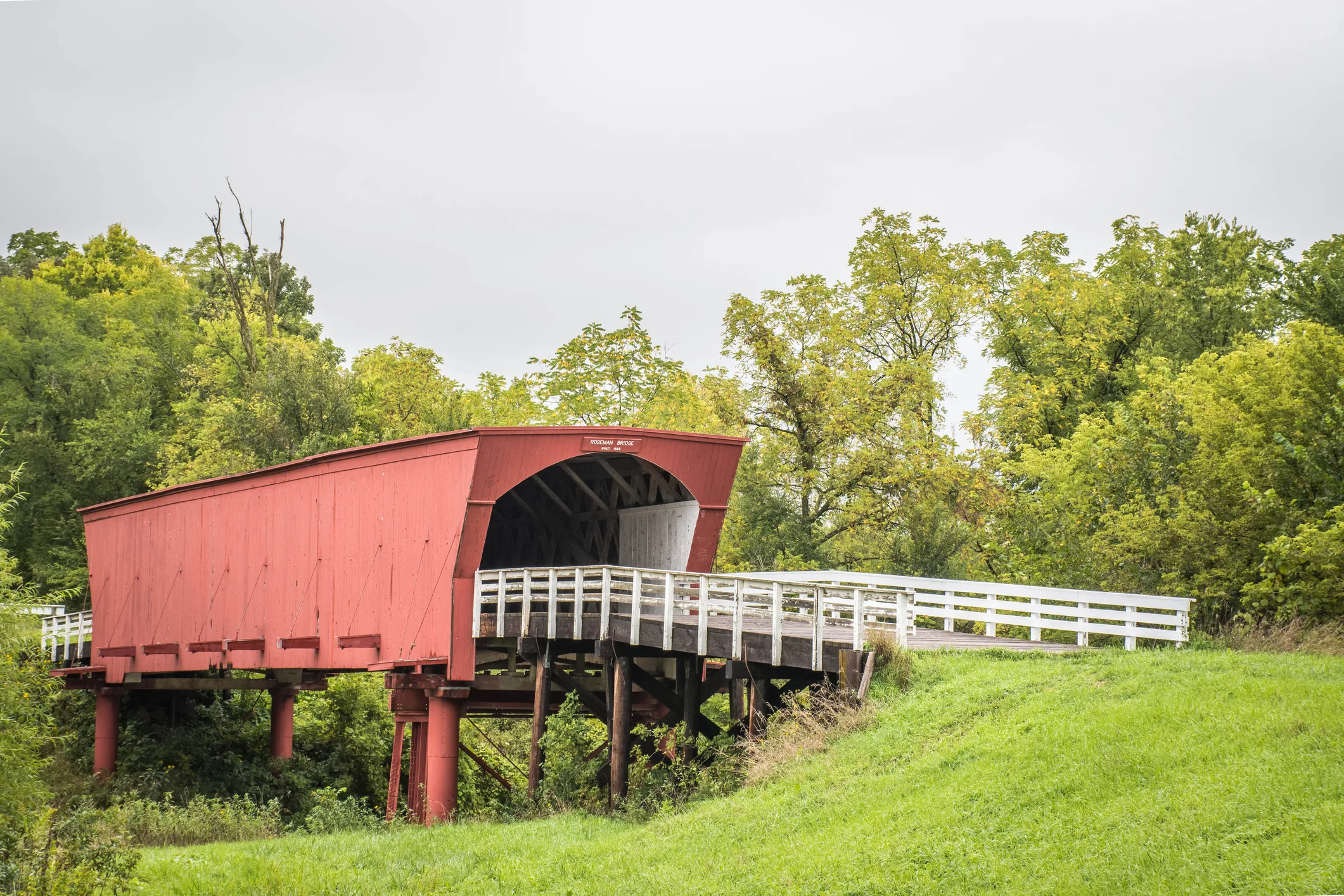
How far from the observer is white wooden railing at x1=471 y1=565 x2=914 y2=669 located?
1698 centimetres

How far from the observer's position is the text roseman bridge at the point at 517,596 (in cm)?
1862

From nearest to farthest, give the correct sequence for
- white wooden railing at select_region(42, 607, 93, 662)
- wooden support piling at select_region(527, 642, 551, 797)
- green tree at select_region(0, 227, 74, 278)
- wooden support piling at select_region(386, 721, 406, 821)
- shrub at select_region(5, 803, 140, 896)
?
shrub at select_region(5, 803, 140, 896) → wooden support piling at select_region(527, 642, 551, 797) → wooden support piling at select_region(386, 721, 406, 821) → white wooden railing at select_region(42, 607, 93, 662) → green tree at select_region(0, 227, 74, 278)

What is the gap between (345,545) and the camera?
23359 mm

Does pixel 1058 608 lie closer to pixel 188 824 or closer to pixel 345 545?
pixel 345 545

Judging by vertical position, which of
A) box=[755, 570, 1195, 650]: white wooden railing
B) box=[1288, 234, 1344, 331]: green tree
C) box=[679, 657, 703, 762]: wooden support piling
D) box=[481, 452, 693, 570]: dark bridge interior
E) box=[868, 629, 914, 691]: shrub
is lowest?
Result: box=[679, 657, 703, 762]: wooden support piling

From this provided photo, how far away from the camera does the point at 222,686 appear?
29.2 meters

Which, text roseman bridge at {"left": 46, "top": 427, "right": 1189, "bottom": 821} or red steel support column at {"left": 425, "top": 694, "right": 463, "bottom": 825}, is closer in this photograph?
text roseman bridge at {"left": 46, "top": 427, "right": 1189, "bottom": 821}

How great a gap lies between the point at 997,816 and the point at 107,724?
25.6m

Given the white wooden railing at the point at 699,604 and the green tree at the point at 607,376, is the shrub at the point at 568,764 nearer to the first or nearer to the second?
the white wooden railing at the point at 699,604

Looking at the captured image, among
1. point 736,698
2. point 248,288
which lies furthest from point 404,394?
point 736,698

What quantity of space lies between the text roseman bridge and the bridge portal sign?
0.03m

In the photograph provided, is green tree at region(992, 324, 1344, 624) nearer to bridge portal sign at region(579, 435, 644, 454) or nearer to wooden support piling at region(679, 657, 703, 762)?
wooden support piling at region(679, 657, 703, 762)

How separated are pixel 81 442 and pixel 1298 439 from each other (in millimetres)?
42553

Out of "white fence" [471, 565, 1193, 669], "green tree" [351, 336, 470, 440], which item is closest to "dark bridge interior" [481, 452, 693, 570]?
"white fence" [471, 565, 1193, 669]
